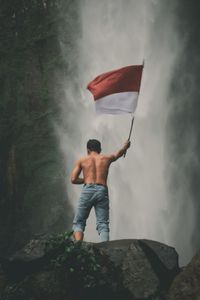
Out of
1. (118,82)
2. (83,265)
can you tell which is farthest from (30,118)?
(83,265)

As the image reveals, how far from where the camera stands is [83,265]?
7.08 metres

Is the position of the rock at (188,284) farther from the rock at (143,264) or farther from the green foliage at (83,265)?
the green foliage at (83,265)

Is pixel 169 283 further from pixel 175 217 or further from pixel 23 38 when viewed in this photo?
pixel 23 38

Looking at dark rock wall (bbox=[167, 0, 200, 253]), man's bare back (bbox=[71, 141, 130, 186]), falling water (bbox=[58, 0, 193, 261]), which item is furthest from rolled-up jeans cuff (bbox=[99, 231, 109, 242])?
dark rock wall (bbox=[167, 0, 200, 253])

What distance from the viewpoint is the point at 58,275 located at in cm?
707

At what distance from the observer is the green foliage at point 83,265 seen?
7004 mm

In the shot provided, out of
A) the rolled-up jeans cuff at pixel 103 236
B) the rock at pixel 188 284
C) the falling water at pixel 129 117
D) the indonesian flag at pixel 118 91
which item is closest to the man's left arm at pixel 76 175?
the rolled-up jeans cuff at pixel 103 236

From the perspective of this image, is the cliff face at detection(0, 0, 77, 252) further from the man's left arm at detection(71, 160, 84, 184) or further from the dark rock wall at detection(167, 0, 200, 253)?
the man's left arm at detection(71, 160, 84, 184)

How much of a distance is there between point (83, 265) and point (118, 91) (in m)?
3.34

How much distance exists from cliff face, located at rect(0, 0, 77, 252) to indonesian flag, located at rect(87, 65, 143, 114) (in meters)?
8.88

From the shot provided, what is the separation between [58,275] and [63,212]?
10.5 metres

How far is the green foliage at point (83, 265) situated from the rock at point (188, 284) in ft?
2.93

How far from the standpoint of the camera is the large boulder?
6.92 meters

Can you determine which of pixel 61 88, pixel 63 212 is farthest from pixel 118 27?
pixel 63 212
